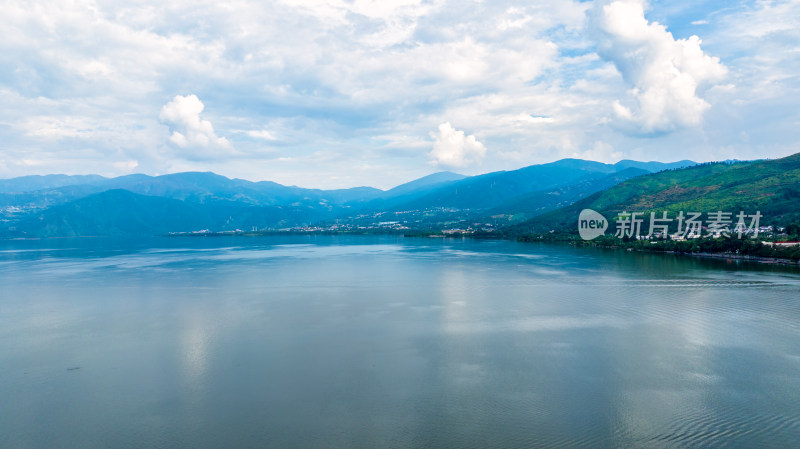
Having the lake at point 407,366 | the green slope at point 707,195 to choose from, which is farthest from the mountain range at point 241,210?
the lake at point 407,366

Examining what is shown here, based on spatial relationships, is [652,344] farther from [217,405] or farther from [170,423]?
[170,423]

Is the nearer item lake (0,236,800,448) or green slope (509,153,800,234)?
lake (0,236,800,448)

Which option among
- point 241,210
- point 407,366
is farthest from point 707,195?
point 241,210

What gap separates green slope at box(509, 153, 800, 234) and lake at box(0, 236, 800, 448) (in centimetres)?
3578

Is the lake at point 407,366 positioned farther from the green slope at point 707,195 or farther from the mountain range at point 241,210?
the mountain range at point 241,210

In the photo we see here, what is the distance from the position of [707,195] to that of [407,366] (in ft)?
217

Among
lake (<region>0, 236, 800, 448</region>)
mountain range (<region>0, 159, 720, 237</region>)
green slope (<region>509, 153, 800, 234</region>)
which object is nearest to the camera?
lake (<region>0, 236, 800, 448</region>)

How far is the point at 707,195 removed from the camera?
205 ft

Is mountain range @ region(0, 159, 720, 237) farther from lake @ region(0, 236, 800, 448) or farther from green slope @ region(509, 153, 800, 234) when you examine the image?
lake @ region(0, 236, 800, 448)

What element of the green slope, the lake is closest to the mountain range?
the green slope

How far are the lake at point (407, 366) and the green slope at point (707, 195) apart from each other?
35.8 metres

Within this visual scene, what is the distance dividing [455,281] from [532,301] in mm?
6671

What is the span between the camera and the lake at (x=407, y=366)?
814 centimetres

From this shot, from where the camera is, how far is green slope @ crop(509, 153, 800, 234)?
5046cm
